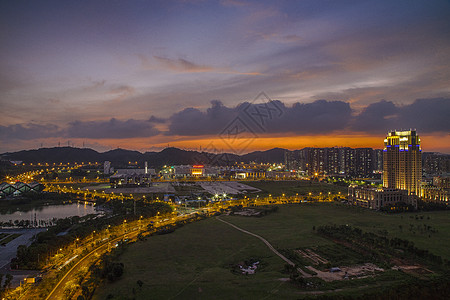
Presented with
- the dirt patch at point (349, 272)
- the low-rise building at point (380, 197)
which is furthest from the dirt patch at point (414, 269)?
the low-rise building at point (380, 197)

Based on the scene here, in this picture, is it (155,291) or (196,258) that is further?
(196,258)

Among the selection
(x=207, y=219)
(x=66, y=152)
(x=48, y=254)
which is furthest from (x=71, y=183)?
(x=66, y=152)

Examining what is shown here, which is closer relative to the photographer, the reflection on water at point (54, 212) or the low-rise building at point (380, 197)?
the reflection on water at point (54, 212)

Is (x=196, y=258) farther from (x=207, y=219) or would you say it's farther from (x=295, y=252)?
(x=207, y=219)

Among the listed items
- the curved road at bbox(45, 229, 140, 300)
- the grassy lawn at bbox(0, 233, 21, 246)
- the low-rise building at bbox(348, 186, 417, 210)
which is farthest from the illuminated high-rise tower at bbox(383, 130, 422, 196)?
the grassy lawn at bbox(0, 233, 21, 246)

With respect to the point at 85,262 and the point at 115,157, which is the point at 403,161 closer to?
the point at 85,262

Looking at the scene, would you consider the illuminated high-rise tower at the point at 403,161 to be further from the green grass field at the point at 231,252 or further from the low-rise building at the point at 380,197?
the green grass field at the point at 231,252

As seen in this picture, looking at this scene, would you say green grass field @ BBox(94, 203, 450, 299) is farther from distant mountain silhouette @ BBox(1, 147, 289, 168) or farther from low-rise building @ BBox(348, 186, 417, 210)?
distant mountain silhouette @ BBox(1, 147, 289, 168)
